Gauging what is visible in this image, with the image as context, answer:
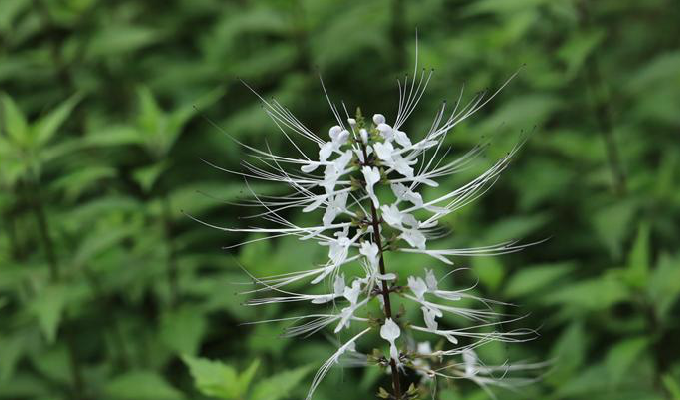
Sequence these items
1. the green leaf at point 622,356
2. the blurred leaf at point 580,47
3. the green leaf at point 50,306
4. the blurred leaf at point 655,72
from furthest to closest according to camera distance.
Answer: the blurred leaf at point 655,72
the blurred leaf at point 580,47
the green leaf at point 50,306
the green leaf at point 622,356

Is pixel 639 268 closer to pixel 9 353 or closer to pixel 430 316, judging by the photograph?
pixel 430 316

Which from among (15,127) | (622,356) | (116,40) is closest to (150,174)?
(15,127)

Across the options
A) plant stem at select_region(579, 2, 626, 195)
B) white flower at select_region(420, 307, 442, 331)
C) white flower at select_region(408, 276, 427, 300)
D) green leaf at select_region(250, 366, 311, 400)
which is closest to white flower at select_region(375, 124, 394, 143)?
white flower at select_region(408, 276, 427, 300)

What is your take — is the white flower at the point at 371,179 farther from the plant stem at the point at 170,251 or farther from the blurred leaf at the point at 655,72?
the blurred leaf at the point at 655,72

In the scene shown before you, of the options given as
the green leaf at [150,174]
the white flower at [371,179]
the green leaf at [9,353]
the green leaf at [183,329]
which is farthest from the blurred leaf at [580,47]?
the green leaf at [9,353]

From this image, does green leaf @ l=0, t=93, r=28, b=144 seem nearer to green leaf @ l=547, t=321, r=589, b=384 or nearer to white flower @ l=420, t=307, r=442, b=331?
white flower @ l=420, t=307, r=442, b=331

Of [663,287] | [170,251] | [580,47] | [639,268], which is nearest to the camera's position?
[639,268]
